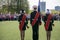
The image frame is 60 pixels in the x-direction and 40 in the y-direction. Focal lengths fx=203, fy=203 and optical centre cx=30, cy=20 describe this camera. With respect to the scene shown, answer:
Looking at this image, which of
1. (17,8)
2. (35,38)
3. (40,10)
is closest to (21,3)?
(17,8)

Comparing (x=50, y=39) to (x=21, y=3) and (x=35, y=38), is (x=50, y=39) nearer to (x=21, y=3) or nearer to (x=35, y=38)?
(x=35, y=38)

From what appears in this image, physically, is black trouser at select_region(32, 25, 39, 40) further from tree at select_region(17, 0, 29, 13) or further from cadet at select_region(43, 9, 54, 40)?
tree at select_region(17, 0, 29, 13)

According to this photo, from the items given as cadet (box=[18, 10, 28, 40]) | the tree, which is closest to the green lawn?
cadet (box=[18, 10, 28, 40])

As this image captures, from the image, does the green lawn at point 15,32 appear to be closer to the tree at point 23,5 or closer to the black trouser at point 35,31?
the black trouser at point 35,31

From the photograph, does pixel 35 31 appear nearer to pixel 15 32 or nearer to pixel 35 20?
pixel 35 20

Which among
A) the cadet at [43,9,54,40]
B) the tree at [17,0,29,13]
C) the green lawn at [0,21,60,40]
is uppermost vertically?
the tree at [17,0,29,13]

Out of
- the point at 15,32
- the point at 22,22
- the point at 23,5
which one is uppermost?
the point at 23,5

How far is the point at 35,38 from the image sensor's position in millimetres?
2869

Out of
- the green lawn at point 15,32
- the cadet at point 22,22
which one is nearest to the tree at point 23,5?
the cadet at point 22,22

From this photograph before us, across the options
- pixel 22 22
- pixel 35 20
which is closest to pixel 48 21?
pixel 35 20

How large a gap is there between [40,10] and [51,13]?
0.16m

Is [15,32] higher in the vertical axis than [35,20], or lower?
lower

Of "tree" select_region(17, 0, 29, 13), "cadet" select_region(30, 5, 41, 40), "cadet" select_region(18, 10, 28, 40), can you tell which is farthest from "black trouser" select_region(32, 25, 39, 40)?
"tree" select_region(17, 0, 29, 13)

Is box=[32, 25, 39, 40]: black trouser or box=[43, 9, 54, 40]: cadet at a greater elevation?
box=[43, 9, 54, 40]: cadet
